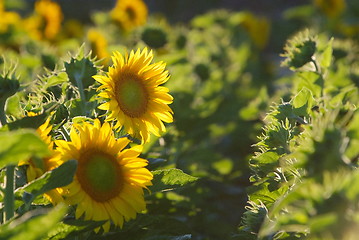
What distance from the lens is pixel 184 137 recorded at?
2488mm

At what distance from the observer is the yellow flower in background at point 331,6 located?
13.4 feet

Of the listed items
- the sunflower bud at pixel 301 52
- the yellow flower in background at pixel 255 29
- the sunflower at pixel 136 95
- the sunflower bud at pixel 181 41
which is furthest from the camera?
the yellow flower in background at pixel 255 29

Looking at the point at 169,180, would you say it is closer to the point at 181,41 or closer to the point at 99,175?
the point at 99,175

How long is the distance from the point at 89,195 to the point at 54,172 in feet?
0.32

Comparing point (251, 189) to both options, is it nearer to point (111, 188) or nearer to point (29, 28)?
point (111, 188)

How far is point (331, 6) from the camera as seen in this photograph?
13.4ft

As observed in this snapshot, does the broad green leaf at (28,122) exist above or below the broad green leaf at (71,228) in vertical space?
above

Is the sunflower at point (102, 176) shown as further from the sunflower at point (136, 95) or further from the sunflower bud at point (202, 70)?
the sunflower bud at point (202, 70)

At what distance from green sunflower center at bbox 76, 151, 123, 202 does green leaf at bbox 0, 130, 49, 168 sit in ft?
0.72

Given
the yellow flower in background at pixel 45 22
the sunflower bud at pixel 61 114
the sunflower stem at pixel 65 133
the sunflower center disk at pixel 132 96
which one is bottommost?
the sunflower stem at pixel 65 133

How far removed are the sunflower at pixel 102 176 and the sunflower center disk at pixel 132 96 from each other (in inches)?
4.0

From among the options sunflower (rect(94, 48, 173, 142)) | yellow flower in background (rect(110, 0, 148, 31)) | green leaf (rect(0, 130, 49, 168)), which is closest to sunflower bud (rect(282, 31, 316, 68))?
sunflower (rect(94, 48, 173, 142))

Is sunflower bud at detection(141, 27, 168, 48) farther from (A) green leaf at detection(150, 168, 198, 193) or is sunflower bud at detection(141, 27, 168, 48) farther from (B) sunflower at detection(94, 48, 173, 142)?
(A) green leaf at detection(150, 168, 198, 193)

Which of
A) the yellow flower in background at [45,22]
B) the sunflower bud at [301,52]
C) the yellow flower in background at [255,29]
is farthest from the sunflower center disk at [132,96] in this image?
the yellow flower in background at [255,29]
